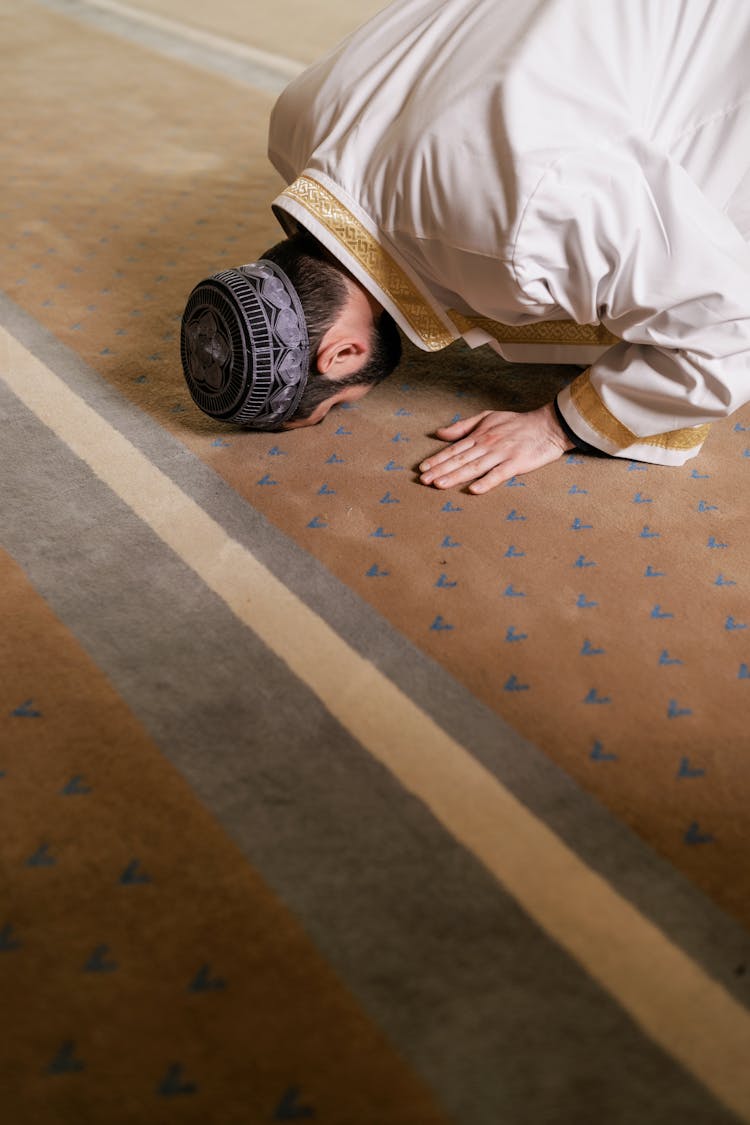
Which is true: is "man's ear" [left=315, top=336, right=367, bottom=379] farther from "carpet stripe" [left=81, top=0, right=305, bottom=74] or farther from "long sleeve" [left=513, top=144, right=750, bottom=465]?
"carpet stripe" [left=81, top=0, right=305, bottom=74]

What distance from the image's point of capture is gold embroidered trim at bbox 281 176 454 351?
60.1 inches

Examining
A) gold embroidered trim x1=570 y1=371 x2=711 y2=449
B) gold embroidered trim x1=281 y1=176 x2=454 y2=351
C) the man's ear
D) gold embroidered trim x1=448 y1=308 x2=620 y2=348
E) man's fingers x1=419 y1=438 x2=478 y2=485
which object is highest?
gold embroidered trim x1=281 y1=176 x2=454 y2=351

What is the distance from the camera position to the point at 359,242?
5.03 feet

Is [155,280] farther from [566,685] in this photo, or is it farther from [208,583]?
[566,685]

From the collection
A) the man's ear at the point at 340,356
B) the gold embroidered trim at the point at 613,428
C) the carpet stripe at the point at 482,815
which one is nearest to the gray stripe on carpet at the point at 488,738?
the carpet stripe at the point at 482,815

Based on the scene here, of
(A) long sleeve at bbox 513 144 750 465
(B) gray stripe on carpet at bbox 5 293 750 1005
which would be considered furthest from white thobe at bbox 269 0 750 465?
(B) gray stripe on carpet at bbox 5 293 750 1005

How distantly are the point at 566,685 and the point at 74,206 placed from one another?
190cm

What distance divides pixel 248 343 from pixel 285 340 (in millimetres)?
56

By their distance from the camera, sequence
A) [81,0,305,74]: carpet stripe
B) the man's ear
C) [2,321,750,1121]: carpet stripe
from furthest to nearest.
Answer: [81,0,305,74]: carpet stripe
the man's ear
[2,321,750,1121]: carpet stripe

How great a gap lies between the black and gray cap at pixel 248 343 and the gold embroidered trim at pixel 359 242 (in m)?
0.10

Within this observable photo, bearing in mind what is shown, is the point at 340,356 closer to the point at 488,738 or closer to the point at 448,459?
the point at 448,459

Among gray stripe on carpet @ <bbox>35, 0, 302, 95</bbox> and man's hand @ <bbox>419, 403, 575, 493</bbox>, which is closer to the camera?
man's hand @ <bbox>419, 403, 575, 493</bbox>

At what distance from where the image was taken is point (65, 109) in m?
3.31

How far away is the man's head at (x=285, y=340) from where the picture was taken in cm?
148
